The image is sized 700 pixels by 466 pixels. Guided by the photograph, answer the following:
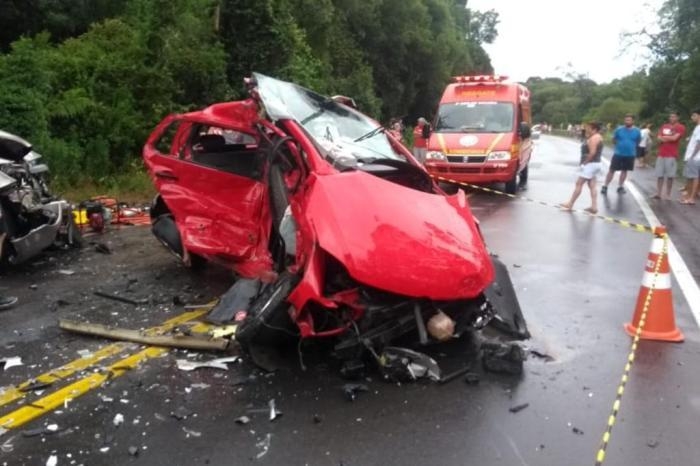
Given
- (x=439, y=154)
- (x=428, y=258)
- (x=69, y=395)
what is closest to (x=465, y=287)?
(x=428, y=258)

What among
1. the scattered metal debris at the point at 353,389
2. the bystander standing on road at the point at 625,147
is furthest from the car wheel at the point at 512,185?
the scattered metal debris at the point at 353,389

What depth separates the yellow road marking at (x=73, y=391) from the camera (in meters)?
3.83

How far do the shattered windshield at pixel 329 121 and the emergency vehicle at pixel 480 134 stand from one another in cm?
699

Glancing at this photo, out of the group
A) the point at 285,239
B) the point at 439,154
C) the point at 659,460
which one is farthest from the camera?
the point at 439,154

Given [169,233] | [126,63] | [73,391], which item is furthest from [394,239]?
[126,63]

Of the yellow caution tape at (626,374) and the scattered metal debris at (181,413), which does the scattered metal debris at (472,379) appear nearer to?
the yellow caution tape at (626,374)

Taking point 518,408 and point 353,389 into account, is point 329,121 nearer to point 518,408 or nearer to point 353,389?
point 353,389

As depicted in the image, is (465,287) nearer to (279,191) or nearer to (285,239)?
(285,239)

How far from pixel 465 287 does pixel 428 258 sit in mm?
324

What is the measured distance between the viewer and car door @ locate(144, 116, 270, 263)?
5922 millimetres

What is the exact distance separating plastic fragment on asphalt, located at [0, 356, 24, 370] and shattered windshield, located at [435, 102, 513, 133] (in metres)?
10.9

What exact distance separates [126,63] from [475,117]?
26.2ft

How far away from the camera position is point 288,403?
4090 millimetres

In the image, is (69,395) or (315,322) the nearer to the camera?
(69,395)
